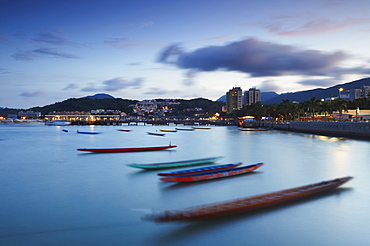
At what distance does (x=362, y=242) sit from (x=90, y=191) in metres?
12.5

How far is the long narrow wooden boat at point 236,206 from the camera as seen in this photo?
9.47m

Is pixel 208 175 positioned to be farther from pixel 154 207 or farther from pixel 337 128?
pixel 337 128

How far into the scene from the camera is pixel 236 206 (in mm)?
10828

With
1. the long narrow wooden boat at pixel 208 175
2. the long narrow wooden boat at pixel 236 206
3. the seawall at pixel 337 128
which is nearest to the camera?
the long narrow wooden boat at pixel 236 206

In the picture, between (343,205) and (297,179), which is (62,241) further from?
(297,179)

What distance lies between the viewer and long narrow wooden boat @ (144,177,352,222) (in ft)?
31.1

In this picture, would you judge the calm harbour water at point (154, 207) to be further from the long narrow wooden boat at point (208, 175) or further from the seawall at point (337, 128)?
the seawall at point (337, 128)

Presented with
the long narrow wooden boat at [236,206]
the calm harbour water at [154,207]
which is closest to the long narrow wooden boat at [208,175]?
the calm harbour water at [154,207]

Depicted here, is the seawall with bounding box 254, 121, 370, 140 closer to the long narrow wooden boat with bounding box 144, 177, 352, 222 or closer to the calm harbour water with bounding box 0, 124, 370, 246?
the calm harbour water with bounding box 0, 124, 370, 246

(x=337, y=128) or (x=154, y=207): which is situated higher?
(x=337, y=128)

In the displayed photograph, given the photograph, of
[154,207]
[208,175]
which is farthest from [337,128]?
[154,207]

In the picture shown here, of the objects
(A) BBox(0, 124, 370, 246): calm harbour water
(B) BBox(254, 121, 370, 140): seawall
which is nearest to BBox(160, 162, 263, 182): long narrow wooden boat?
(A) BBox(0, 124, 370, 246): calm harbour water

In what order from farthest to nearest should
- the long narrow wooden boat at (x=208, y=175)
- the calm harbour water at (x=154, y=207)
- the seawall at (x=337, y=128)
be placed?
1. the seawall at (x=337, y=128)
2. the long narrow wooden boat at (x=208, y=175)
3. the calm harbour water at (x=154, y=207)

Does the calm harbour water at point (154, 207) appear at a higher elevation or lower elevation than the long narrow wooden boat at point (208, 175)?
lower
